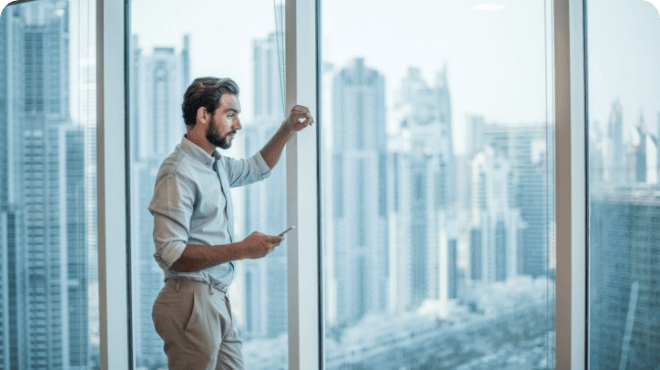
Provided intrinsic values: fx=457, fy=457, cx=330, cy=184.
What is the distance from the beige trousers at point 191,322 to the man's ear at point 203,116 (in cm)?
52

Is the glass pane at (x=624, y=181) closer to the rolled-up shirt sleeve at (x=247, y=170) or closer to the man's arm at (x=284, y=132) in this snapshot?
the man's arm at (x=284, y=132)

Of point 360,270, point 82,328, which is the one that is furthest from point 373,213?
point 82,328

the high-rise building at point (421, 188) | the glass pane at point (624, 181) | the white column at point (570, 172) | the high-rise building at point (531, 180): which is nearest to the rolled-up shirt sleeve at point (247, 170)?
the high-rise building at point (421, 188)

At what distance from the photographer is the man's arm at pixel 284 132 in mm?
1661

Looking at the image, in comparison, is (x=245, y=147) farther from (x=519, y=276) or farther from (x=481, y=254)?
(x=519, y=276)

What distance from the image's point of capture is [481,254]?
5.42 feet

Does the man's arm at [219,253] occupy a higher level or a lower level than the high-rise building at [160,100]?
lower

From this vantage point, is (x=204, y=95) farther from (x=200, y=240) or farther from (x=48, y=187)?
(x=48, y=187)

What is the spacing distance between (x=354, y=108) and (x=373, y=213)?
16.1 inches

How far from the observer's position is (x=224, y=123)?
1.53 meters

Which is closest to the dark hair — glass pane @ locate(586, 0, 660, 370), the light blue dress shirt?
the light blue dress shirt

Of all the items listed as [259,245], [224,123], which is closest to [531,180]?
[259,245]

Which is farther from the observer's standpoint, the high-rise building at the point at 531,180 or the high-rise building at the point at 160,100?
the high-rise building at the point at 160,100

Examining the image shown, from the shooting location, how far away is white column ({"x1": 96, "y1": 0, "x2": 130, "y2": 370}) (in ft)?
6.61
